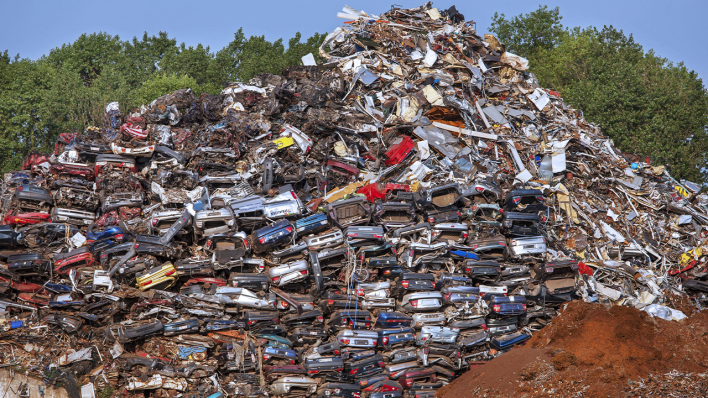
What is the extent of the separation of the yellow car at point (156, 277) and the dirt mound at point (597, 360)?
8.29m

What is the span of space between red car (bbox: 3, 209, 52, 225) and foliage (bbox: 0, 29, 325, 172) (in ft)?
70.8

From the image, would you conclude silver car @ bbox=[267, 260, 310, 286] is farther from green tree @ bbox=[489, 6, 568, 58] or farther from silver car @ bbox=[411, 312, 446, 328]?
green tree @ bbox=[489, 6, 568, 58]

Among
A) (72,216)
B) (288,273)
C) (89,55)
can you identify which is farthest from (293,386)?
(89,55)

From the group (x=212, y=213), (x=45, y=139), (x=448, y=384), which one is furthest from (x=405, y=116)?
(x=45, y=139)

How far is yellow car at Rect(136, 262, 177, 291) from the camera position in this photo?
15.6 meters

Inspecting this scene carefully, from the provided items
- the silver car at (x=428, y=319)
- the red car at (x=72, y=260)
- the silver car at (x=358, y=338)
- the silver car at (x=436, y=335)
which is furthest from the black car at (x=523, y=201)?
the red car at (x=72, y=260)

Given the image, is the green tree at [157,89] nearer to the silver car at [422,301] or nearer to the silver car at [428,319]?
the silver car at [422,301]

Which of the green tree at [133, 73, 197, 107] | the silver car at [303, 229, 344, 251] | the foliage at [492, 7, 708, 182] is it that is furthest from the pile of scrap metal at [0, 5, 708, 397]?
the green tree at [133, 73, 197, 107]

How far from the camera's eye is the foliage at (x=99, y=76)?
124ft

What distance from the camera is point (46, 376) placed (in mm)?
14844

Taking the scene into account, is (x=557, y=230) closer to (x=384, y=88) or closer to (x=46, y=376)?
(x=384, y=88)

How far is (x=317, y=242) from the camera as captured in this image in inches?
643

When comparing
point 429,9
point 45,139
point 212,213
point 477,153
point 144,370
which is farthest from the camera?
point 45,139

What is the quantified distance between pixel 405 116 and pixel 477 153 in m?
3.09
